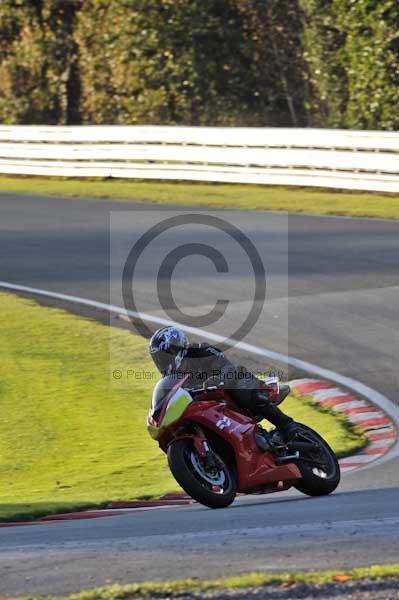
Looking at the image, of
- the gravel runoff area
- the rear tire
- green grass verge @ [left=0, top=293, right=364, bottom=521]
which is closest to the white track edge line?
green grass verge @ [left=0, top=293, right=364, bottom=521]

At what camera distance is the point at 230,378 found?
7.69 metres

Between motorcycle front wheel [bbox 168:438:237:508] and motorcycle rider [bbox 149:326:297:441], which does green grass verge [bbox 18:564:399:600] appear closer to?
motorcycle front wheel [bbox 168:438:237:508]

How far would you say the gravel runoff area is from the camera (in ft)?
16.4

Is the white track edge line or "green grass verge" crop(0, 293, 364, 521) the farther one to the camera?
the white track edge line

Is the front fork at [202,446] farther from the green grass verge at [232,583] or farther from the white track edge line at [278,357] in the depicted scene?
the green grass verge at [232,583]

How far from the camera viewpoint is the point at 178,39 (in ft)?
98.3

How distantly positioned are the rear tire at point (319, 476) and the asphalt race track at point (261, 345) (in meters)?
0.10

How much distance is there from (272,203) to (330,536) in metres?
15.4

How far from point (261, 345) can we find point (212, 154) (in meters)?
11.6

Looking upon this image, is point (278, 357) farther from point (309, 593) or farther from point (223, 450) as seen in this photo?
point (309, 593)

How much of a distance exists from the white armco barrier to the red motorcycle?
13674 millimetres

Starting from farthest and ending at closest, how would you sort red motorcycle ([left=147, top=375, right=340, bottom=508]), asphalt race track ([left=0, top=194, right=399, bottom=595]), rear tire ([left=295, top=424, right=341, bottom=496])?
1. rear tire ([left=295, top=424, right=341, bottom=496])
2. red motorcycle ([left=147, top=375, right=340, bottom=508])
3. asphalt race track ([left=0, top=194, right=399, bottom=595])

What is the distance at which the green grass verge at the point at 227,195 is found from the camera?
66.3 ft

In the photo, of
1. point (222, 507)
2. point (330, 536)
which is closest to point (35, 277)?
point (222, 507)
